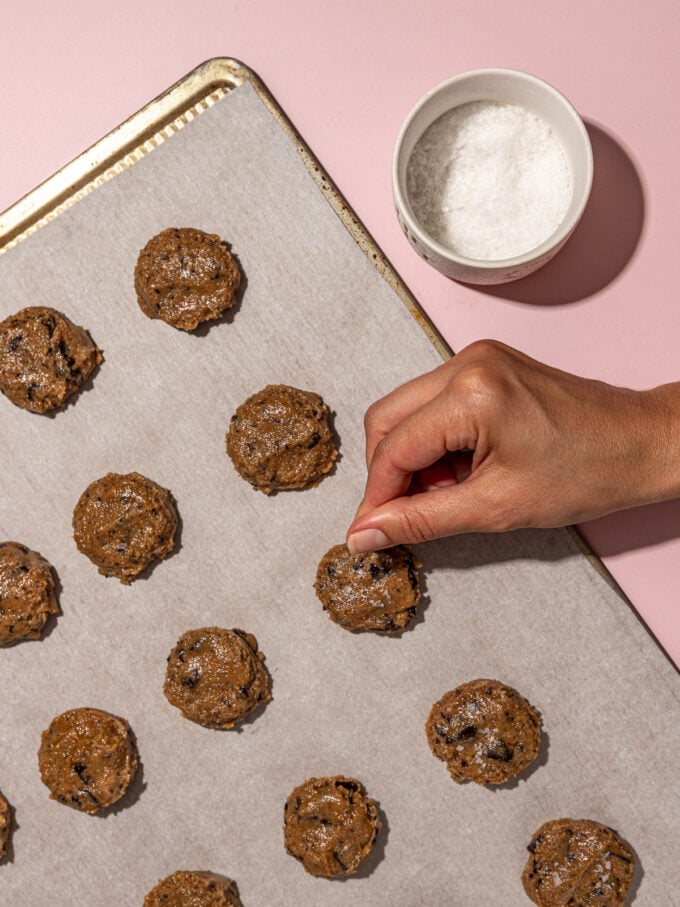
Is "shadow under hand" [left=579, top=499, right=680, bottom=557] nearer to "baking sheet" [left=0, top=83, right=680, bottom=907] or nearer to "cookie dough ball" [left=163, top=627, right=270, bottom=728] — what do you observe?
"baking sheet" [left=0, top=83, right=680, bottom=907]

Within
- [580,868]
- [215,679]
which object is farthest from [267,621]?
[580,868]

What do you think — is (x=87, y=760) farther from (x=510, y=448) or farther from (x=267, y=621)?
(x=510, y=448)

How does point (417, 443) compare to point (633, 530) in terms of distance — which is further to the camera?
point (633, 530)

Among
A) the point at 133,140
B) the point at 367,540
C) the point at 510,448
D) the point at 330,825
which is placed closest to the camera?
the point at 510,448

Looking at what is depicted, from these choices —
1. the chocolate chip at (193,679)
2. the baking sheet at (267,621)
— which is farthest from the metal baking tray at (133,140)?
the chocolate chip at (193,679)

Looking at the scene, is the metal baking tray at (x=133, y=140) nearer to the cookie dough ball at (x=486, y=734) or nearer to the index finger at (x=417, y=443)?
the index finger at (x=417, y=443)

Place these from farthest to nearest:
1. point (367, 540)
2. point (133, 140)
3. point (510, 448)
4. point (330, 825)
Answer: point (133, 140)
point (330, 825)
point (367, 540)
point (510, 448)

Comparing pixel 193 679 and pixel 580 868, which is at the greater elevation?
pixel 193 679
